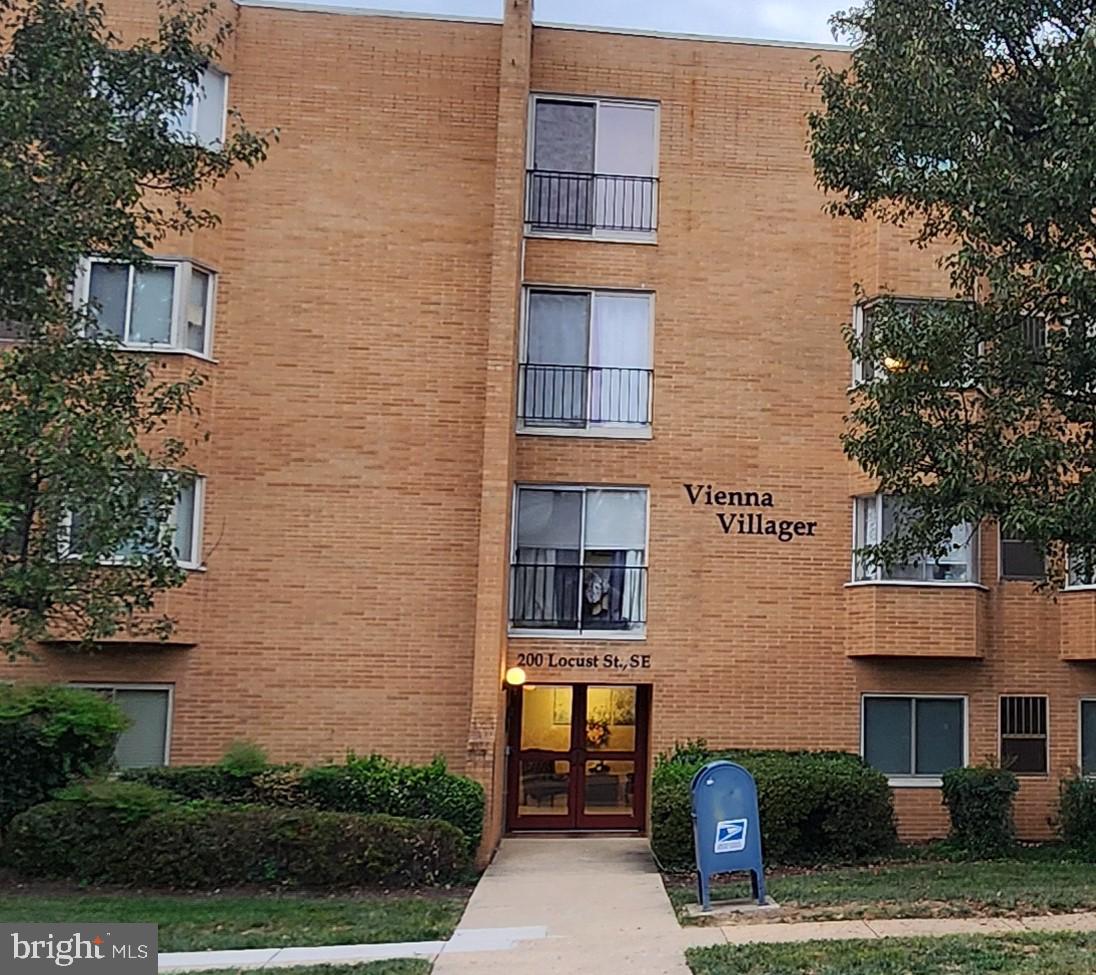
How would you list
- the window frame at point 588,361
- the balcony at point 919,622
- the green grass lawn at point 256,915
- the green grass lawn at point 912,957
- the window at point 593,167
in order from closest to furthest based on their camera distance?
the green grass lawn at point 912,957 → the green grass lawn at point 256,915 → the balcony at point 919,622 → the window frame at point 588,361 → the window at point 593,167

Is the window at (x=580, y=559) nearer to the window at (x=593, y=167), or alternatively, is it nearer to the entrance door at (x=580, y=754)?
the entrance door at (x=580, y=754)

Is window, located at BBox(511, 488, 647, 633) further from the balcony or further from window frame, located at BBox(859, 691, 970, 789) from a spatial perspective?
window frame, located at BBox(859, 691, 970, 789)

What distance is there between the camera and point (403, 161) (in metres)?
16.2

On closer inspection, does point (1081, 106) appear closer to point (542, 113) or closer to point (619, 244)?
point (619, 244)

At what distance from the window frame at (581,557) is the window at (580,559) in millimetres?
19

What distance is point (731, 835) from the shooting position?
34.9ft

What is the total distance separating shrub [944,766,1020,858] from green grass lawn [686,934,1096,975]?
19.8ft

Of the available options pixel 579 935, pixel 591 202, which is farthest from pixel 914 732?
pixel 591 202

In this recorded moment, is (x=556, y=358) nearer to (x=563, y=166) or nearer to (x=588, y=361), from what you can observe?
(x=588, y=361)

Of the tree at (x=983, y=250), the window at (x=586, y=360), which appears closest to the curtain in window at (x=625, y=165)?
the window at (x=586, y=360)

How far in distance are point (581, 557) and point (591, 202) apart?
5.06 metres

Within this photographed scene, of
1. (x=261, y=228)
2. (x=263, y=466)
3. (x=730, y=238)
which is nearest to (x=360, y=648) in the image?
(x=263, y=466)

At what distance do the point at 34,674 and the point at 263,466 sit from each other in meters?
3.84

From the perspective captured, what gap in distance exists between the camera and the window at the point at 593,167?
54.2 ft
